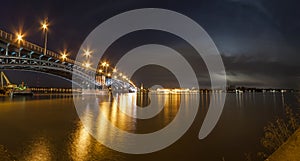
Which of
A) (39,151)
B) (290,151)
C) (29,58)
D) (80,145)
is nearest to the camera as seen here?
(290,151)

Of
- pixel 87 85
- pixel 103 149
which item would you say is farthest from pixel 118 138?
pixel 87 85

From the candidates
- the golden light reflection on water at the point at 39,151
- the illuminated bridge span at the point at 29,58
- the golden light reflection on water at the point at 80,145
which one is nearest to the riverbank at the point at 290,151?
the golden light reflection on water at the point at 80,145

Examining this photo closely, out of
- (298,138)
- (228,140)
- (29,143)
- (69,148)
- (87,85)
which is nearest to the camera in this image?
(298,138)

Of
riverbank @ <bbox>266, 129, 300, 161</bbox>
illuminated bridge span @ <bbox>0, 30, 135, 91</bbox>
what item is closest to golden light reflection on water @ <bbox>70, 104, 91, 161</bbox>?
riverbank @ <bbox>266, 129, 300, 161</bbox>

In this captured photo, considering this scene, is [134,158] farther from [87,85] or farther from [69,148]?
[87,85]

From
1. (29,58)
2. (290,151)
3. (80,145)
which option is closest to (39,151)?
(80,145)

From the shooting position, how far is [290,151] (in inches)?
169

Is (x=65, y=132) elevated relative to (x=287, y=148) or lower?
lower

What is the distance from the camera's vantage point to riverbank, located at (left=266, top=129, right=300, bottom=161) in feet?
13.7

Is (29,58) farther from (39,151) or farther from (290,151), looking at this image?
(290,151)

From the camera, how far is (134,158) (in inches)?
363

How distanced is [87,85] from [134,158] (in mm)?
104946

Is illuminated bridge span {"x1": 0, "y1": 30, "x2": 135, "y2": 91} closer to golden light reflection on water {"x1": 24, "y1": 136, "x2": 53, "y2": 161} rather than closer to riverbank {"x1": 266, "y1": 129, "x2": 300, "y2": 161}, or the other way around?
golden light reflection on water {"x1": 24, "y1": 136, "x2": 53, "y2": 161}

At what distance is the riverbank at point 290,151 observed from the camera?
164 inches
